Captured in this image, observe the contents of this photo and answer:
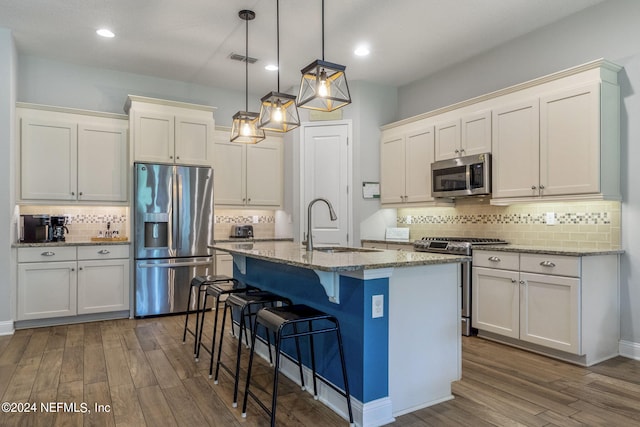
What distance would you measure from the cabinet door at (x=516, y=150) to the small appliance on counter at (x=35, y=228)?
4.67m

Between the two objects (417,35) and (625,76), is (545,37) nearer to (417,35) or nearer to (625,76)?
(625,76)

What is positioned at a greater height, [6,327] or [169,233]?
[169,233]

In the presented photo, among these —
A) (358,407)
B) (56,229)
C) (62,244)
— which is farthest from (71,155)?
(358,407)

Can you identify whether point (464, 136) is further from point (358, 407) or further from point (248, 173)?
point (358, 407)

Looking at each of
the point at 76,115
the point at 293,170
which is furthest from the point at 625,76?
the point at 76,115

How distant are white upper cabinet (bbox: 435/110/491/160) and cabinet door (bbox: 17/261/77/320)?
13.8 ft

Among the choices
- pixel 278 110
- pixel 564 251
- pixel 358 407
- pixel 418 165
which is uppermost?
pixel 278 110

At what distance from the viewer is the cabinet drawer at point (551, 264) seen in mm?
3117

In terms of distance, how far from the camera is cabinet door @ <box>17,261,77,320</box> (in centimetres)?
419

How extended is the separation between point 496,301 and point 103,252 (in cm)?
406

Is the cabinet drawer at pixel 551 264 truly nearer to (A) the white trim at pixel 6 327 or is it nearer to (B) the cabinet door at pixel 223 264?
(B) the cabinet door at pixel 223 264

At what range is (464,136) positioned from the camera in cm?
439

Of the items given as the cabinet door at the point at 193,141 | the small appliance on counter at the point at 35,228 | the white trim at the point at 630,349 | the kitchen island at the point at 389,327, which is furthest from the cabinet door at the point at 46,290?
the white trim at the point at 630,349

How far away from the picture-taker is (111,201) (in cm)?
484
